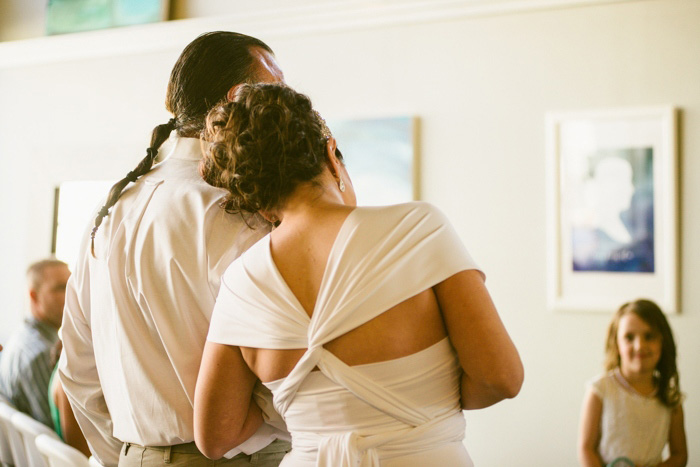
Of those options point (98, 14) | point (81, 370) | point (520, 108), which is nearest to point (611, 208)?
point (520, 108)

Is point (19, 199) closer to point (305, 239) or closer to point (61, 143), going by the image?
point (61, 143)

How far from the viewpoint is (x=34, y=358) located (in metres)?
3.16

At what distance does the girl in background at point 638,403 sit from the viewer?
2.88 metres

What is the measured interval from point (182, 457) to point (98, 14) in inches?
144

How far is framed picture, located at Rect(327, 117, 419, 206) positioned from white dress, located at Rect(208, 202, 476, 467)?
2.40 m

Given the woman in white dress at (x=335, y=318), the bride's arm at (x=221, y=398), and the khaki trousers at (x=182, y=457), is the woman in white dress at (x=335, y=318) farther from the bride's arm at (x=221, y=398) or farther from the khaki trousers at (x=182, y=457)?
the khaki trousers at (x=182, y=457)

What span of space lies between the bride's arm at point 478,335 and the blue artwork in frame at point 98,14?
3.50 metres

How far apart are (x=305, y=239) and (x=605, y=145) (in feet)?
7.94

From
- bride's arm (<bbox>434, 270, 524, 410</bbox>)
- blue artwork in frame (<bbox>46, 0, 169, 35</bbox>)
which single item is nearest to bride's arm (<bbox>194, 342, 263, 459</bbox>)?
bride's arm (<bbox>434, 270, 524, 410</bbox>)

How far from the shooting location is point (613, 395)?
2930 mm

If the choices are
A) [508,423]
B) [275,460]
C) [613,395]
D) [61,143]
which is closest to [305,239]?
[275,460]

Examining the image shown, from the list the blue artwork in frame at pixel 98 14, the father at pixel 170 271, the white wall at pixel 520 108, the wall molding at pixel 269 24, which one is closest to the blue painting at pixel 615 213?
the white wall at pixel 520 108

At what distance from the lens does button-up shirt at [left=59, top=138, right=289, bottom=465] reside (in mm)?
1211

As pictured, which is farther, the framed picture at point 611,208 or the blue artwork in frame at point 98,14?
the blue artwork in frame at point 98,14
